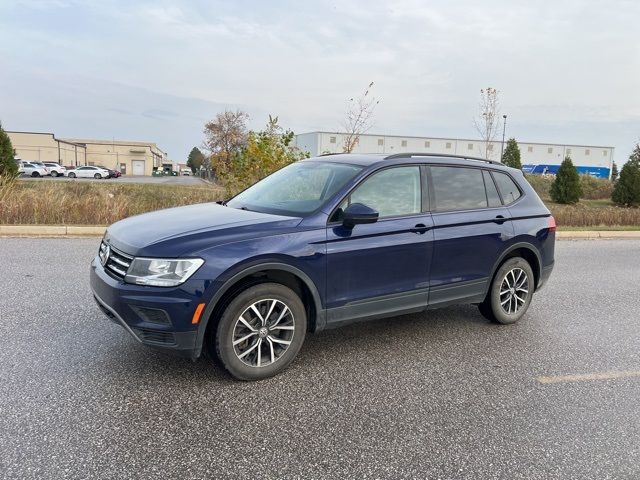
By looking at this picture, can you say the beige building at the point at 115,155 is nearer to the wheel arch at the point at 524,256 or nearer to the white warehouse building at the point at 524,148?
the white warehouse building at the point at 524,148

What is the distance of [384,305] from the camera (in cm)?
423

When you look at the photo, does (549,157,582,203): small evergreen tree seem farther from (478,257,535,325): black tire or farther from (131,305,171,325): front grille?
(131,305,171,325): front grille

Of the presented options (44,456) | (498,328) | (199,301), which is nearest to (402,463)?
(199,301)

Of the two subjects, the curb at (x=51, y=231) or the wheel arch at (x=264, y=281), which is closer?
the wheel arch at (x=264, y=281)

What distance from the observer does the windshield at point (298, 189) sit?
164 inches

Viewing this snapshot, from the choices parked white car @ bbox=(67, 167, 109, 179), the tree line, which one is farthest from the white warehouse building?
the tree line

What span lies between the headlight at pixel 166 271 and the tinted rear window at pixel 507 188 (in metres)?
3.41

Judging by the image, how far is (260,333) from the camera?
3680mm

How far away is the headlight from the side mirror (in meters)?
1.19

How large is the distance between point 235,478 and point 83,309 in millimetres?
3358

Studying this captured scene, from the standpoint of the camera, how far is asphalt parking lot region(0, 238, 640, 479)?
276 cm

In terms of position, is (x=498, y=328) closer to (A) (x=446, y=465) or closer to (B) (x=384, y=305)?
(B) (x=384, y=305)

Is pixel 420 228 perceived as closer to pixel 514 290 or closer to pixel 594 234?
pixel 514 290

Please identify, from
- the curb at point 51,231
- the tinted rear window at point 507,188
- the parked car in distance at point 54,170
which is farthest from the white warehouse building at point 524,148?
the tinted rear window at point 507,188
